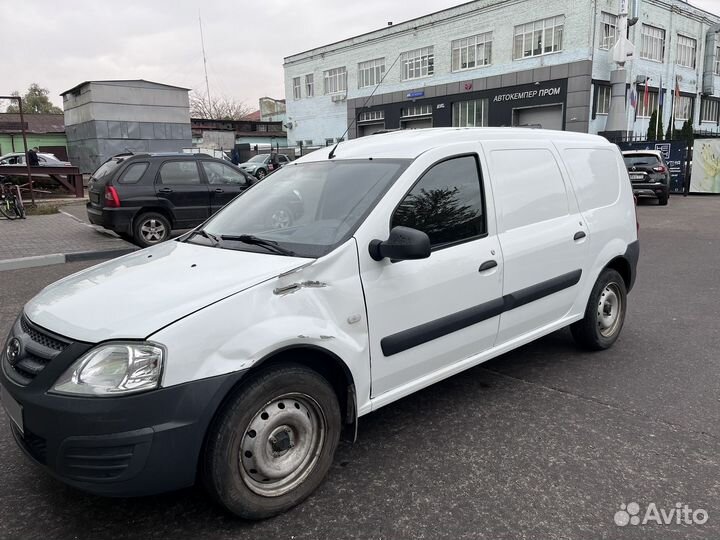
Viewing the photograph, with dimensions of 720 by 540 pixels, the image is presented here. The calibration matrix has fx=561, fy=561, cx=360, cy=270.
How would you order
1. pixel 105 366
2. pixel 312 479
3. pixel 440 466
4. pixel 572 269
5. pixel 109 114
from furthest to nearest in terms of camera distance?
1. pixel 109 114
2. pixel 572 269
3. pixel 440 466
4. pixel 312 479
5. pixel 105 366

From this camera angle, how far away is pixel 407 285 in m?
3.00

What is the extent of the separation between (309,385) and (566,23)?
1350 inches

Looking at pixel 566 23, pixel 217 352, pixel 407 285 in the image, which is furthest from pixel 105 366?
pixel 566 23

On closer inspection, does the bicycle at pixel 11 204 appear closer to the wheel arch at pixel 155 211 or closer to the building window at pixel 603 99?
the wheel arch at pixel 155 211

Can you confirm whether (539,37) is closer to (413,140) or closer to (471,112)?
(471,112)

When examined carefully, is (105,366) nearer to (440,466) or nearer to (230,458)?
(230,458)

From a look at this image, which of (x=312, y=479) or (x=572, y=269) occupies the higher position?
(x=572, y=269)

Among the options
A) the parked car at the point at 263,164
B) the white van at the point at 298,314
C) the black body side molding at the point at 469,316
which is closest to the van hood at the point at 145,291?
the white van at the point at 298,314

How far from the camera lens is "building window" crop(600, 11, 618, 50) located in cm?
3103

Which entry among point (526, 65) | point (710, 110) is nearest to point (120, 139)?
point (526, 65)

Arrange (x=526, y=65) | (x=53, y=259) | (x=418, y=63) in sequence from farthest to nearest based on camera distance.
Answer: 1. (x=418, y=63)
2. (x=526, y=65)
3. (x=53, y=259)

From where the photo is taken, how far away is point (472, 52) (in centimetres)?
3675

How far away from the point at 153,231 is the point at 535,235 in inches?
329

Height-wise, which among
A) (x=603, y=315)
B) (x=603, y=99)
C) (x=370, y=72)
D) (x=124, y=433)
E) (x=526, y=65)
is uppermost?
(x=370, y=72)
